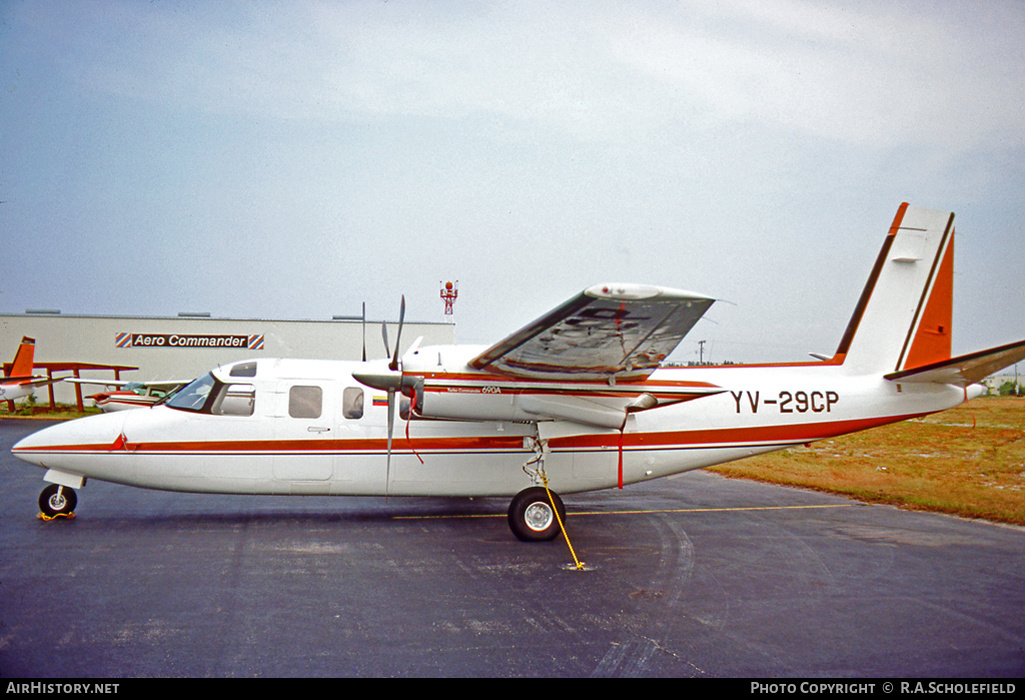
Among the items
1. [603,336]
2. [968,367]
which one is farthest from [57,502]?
[968,367]

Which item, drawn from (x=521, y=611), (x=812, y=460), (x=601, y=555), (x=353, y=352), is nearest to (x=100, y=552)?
(x=521, y=611)

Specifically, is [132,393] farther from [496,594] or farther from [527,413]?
[496,594]

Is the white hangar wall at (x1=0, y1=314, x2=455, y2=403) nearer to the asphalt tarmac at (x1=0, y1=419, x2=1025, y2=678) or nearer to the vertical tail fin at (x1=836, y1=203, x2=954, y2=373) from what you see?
the asphalt tarmac at (x1=0, y1=419, x2=1025, y2=678)

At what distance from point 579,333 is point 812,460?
654 inches

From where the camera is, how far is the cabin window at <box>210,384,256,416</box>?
34.3 ft

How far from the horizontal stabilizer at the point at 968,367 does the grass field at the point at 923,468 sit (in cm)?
269

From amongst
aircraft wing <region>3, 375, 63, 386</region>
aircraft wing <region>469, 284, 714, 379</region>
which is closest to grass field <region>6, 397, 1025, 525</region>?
aircraft wing <region>469, 284, 714, 379</region>

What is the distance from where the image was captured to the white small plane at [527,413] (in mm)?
9531

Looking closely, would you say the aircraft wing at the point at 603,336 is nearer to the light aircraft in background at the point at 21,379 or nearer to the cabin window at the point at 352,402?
the cabin window at the point at 352,402

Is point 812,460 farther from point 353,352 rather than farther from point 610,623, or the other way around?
point 353,352

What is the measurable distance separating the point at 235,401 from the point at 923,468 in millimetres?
17570

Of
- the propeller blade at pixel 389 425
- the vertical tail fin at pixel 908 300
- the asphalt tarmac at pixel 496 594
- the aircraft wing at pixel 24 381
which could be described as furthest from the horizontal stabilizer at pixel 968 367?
the aircraft wing at pixel 24 381

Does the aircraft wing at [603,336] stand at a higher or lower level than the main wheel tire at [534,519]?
higher

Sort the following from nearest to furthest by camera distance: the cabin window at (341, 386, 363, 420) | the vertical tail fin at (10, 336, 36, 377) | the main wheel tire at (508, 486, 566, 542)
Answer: the main wheel tire at (508, 486, 566, 542), the cabin window at (341, 386, 363, 420), the vertical tail fin at (10, 336, 36, 377)
